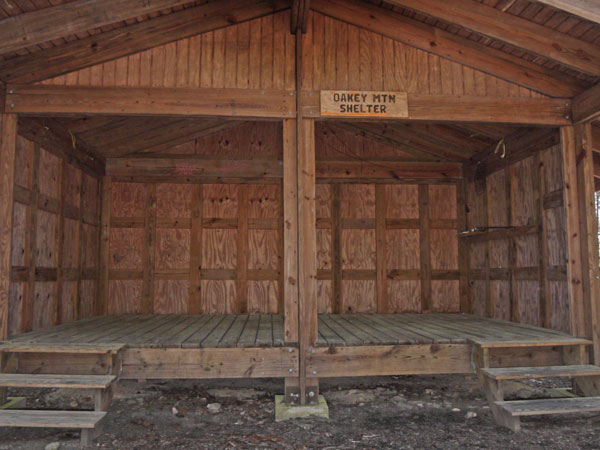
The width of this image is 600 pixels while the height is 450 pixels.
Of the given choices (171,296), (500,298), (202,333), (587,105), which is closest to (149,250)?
(171,296)

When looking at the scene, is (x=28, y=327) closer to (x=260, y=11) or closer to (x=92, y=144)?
(x=92, y=144)

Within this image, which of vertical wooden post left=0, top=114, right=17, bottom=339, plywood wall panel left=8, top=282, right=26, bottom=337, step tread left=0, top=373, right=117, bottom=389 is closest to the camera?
step tread left=0, top=373, right=117, bottom=389

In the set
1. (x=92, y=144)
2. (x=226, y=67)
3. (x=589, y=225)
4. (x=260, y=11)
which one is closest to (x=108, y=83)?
(x=226, y=67)

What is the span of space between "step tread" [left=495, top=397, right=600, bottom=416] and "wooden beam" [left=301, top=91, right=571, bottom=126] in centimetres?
278

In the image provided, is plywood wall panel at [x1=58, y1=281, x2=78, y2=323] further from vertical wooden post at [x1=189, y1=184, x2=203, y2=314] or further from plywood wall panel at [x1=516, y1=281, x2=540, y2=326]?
plywood wall panel at [x1=516, y1=281, x2=540, y2=326]

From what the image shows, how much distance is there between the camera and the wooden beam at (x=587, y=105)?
14.4ft

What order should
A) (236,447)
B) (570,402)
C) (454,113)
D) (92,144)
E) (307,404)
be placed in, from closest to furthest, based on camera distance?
(236,447), (570,402), (307,404), (454,113), (92,144)

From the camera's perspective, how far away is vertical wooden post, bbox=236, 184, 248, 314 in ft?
22.3

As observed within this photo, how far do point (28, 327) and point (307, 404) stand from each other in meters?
3.17

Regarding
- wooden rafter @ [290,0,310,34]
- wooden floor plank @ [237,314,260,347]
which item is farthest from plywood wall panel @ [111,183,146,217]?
wooden rafter @ [290,0,310,34]

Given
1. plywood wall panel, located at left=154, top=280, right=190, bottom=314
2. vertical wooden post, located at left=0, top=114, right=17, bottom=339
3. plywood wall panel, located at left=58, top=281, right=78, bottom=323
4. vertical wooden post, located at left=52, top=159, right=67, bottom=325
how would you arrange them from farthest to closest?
plywood wall panel, located at left=154, top=280, right=190, bottom=314 < plywood wall panel, located at left=58, top=281, right=78, bottom=323 < vertical wooden post, located at left=52, top=159, right=67, bottom=325 < vertical wooden post, located at left=0, top=114, right=17, bottom=339

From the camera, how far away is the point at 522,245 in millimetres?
5777

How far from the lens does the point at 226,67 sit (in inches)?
179

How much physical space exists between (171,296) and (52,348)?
110 inches
